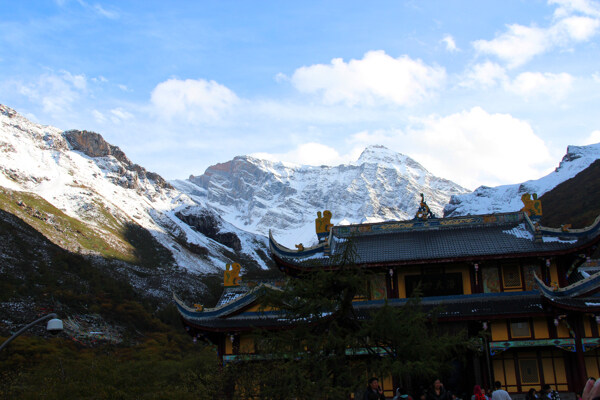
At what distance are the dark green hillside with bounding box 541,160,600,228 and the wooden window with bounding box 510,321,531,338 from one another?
3345 inches

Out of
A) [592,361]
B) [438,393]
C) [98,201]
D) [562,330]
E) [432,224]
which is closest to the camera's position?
[438,393]

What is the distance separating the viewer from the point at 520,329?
22719mm

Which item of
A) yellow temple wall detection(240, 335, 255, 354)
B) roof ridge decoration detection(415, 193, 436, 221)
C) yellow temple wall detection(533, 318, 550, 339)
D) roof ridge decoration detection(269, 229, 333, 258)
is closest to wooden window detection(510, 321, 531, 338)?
yellow temple wall detection(533, 318, 550, 339)

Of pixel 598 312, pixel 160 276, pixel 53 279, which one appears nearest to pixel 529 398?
pixel 598 312

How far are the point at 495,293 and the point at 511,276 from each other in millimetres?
1059

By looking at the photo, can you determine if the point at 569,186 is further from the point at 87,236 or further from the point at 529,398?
the point at 529,398

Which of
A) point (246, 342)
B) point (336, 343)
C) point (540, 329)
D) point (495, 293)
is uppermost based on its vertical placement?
point (495, 293)

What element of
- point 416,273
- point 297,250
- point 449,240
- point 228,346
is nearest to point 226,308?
point 228,346

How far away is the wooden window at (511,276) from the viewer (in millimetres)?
23859

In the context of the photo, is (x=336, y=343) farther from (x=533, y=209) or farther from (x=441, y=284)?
(x=533, y=209)

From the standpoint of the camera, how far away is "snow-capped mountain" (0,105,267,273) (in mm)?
112625

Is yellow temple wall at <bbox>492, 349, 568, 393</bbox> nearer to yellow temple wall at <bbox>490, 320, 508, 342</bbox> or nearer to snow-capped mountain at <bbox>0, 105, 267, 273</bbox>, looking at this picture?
yellow temple wall at <bbox>490, 320, 508, 342</bbox>

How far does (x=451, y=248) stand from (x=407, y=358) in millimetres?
10529

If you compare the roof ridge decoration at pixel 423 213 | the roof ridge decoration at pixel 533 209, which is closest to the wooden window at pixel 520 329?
the roof ridge decoration at pixel 533 209
